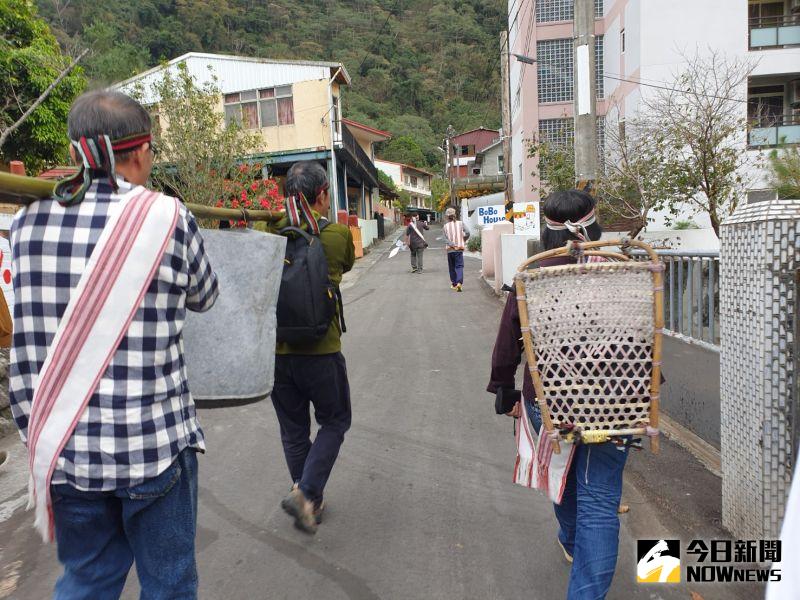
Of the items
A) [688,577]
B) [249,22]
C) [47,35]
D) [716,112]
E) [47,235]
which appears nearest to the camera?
[47,235]

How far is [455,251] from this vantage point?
13547 mm

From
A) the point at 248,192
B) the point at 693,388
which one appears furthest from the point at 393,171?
the point at 693,388

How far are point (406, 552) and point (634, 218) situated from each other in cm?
988

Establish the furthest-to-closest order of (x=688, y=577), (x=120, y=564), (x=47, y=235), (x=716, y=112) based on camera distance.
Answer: (x=716, y=112) < (x=688, y=577) < (x=120, y=564) < (x=47, y=235)

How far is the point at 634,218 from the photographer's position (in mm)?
11281

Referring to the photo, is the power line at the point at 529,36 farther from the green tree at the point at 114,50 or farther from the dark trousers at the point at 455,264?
the green tree at the point at 114,50

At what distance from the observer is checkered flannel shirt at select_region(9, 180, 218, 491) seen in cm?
152

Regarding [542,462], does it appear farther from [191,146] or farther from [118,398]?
[191,146]

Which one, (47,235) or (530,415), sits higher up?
(47,235)

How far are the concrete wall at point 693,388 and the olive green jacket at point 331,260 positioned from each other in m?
2.44

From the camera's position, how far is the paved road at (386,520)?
2695 millimetres

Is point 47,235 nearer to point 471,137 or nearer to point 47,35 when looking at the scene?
point 47,35

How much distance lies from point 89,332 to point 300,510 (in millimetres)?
1884

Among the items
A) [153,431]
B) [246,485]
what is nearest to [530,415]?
[153,431]
